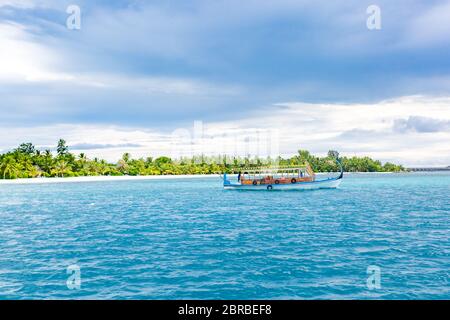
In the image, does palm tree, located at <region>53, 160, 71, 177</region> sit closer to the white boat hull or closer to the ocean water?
the white boat hull

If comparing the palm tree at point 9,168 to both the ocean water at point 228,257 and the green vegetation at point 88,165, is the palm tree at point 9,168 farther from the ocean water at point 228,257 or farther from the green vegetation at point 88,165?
the ocean water at point 228,257

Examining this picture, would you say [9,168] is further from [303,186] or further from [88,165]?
[303,186]

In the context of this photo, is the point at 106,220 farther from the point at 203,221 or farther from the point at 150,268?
the point at 150,268

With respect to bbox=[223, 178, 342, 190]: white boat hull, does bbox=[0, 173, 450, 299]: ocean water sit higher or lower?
lower

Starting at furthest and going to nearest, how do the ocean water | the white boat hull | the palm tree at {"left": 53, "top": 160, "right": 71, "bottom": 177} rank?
1. the palm tree at {"left": 53, "top": 160, "right": 71, "bottom": 177}
2. the white boat hull
3. the ocean water

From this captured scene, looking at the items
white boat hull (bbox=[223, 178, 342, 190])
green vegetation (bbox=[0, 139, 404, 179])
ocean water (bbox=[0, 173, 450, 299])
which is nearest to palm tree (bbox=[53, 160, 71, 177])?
green vegetation (bbox=[0, 139, 404, 179])

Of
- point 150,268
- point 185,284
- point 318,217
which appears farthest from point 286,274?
point 318,217

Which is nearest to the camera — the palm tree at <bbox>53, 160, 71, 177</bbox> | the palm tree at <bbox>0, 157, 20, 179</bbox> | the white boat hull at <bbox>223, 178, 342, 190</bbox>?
the white boat hull at <bbox>223, 178, 342, 190</bbox>

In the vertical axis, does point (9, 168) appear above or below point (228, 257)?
above

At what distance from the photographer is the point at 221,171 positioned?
19238 cm

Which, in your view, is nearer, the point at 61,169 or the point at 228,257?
the point at 228,257

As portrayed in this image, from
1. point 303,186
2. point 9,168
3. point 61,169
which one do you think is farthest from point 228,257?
point 61,169

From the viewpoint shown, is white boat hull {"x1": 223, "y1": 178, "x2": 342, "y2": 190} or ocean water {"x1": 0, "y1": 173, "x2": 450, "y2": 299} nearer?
ocean water {"x1": 0, "y1": 173, "x2": 450, "y2": 299}

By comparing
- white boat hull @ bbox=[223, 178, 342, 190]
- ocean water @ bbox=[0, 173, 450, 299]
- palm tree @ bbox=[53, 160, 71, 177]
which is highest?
palm tree @ bbox=[53, 160, 71, 177]
